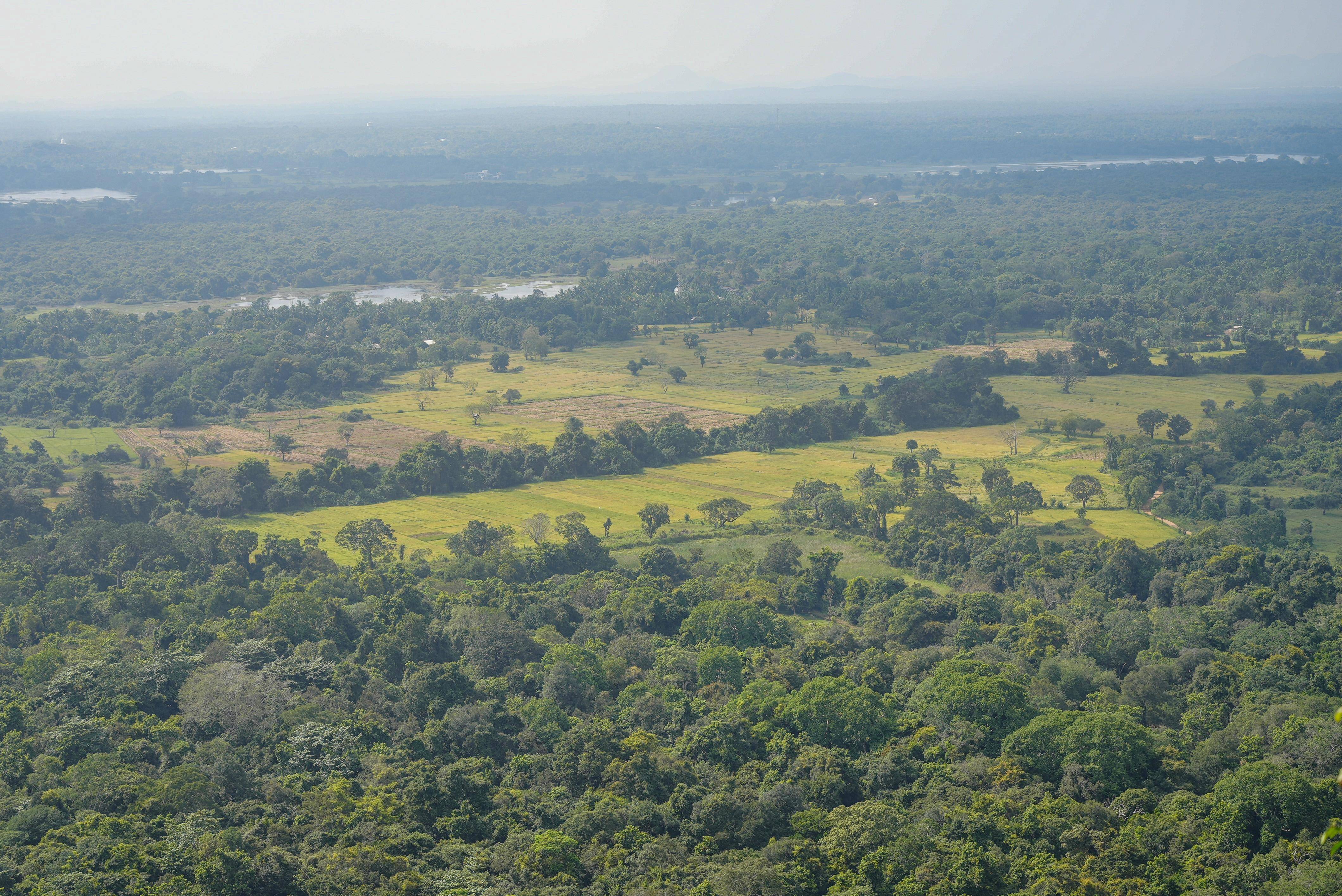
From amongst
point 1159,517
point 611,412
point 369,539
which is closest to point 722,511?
point 369,539

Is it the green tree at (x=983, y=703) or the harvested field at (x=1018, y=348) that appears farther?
the harvested field at (x=1018, y=348)

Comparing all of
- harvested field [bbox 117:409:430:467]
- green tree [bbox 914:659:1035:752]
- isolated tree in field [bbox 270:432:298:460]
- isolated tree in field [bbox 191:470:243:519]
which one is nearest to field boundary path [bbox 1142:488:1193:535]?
green tree [bbox 914:659:1035:752]

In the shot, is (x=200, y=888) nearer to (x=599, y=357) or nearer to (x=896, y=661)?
(x=896, y=661)

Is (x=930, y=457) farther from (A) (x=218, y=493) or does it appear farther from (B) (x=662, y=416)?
(A) (x=218, y=493)

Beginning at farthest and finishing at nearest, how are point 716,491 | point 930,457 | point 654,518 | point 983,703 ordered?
1. point 930,457
2. point 716,491
3. point 654,518
4. point 983,703

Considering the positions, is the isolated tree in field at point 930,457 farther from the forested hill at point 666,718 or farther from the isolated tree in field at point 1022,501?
the forested hill at point 666,718

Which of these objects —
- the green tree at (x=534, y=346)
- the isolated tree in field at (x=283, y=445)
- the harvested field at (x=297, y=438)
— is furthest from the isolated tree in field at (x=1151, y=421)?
the isolated tree in field at (x=283, y=445)

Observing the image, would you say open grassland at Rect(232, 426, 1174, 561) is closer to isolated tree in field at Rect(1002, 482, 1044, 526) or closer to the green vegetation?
the green vegetation
